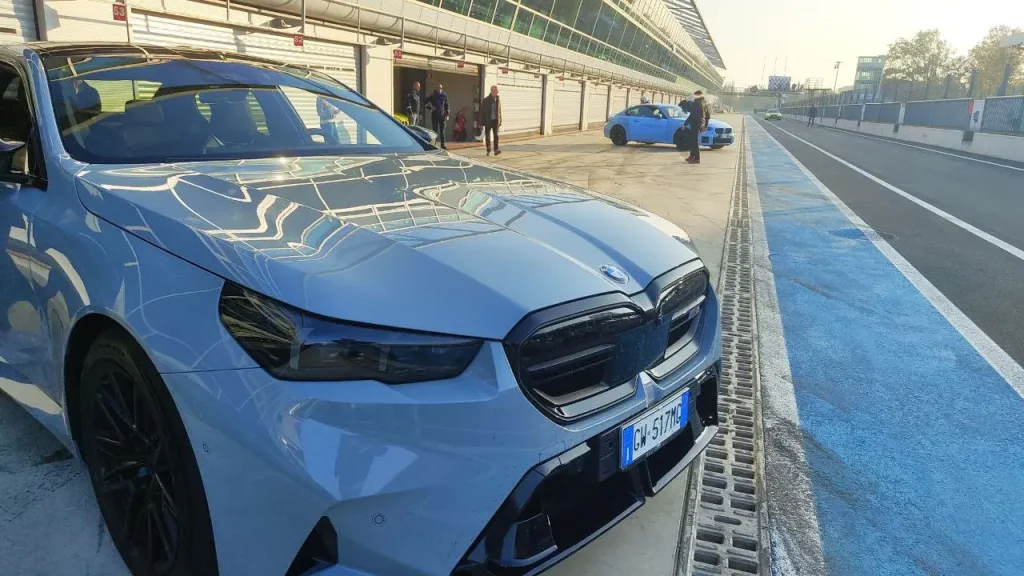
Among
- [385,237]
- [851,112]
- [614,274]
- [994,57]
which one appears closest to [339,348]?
[385,237]

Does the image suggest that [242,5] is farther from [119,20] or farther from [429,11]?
[429,11]

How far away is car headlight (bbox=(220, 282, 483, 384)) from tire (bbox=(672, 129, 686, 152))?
65.6ft

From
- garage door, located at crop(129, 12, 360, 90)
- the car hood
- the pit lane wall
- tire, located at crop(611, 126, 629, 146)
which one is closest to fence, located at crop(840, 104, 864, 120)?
the pit lane wall

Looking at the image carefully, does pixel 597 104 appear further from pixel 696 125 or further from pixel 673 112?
pixel 696 125

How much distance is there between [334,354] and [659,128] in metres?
21.3

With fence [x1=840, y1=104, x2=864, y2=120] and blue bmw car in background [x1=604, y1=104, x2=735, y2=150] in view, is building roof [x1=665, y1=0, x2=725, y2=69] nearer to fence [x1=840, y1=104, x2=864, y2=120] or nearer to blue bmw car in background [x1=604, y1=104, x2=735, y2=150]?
fence [x1=840, y1=104, x2=864, y2=120]

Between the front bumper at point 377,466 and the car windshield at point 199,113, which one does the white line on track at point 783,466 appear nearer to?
the front bumper at point 377,466

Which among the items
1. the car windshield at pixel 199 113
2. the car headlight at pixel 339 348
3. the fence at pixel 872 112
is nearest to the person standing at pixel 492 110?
the car windshield at pixel 199 113

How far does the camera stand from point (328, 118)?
328cm

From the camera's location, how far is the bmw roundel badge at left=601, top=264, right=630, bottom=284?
188 cm

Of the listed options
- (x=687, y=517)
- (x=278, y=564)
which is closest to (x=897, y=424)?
(x=687, y=517)

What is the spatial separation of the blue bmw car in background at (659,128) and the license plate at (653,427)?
64.1 ft

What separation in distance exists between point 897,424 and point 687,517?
152 centimetres

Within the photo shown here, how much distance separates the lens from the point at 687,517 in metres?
2.39
